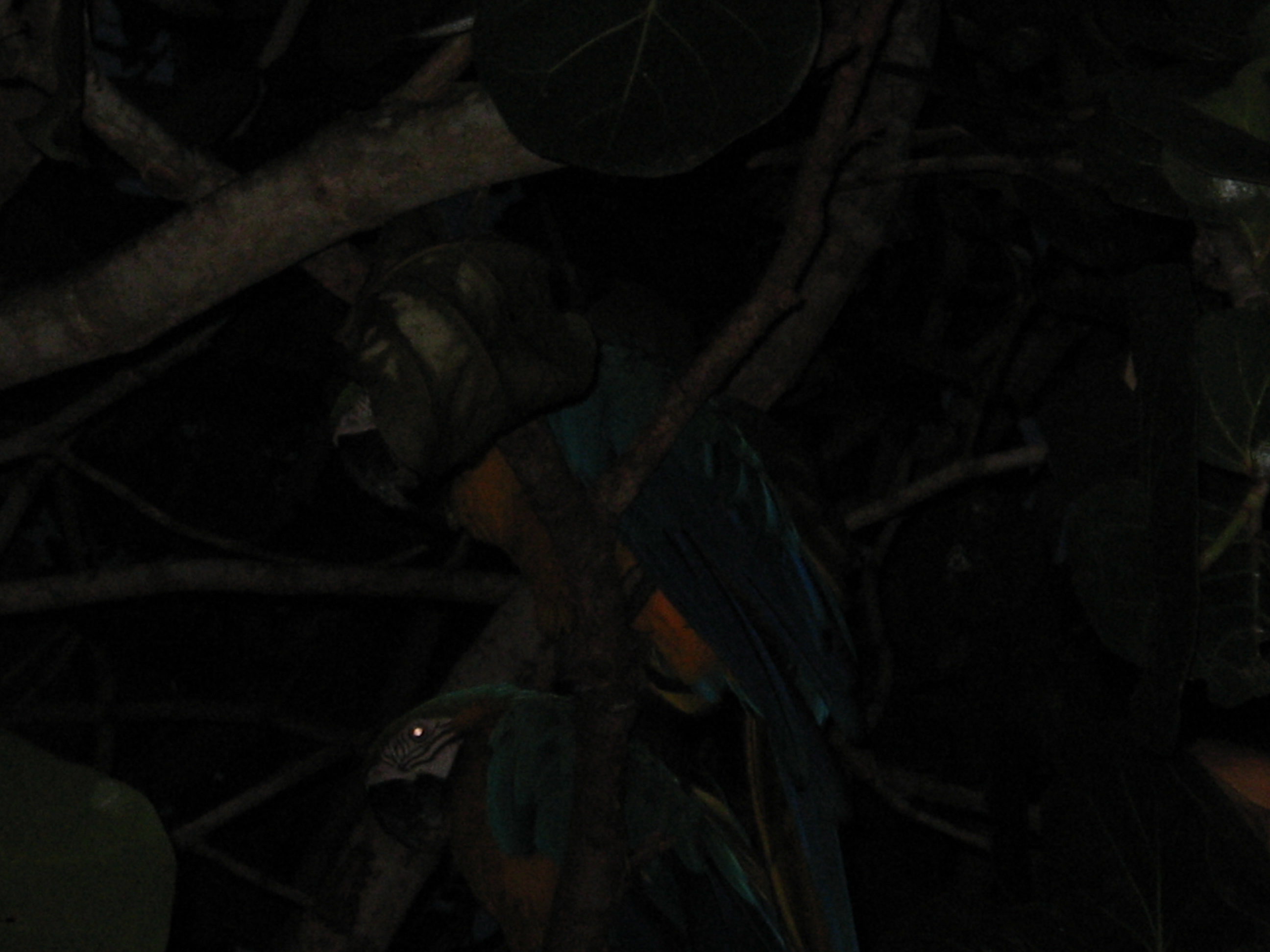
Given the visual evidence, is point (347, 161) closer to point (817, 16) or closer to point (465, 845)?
point (817, 16)

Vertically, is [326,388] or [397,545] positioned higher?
[326,388]

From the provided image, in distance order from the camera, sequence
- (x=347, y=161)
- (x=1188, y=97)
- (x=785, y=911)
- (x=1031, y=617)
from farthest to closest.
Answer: (x=1031, y=617) → (x=785, y=911) → (x=347, y=161) → (x=1188, y=97)

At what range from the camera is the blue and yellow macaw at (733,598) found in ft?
2.35

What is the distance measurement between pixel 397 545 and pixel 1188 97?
4.13ft

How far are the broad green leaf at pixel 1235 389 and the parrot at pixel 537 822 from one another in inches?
17.8

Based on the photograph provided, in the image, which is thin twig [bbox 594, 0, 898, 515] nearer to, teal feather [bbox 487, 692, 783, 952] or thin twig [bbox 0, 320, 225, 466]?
teal feather [bbox 487, 692, 783, 952]

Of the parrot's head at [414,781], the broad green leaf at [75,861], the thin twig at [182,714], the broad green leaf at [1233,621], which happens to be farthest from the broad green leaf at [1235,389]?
the thin twig at [182,714]

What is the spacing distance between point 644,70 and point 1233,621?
0.34m

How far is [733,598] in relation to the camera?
32.4 inches

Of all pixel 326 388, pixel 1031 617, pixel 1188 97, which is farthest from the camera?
pixel 326 388

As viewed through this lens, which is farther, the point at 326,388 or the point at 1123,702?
the point at 326,388

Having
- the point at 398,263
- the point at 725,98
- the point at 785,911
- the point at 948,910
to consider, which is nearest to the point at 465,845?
the point at 785,911

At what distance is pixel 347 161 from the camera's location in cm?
54

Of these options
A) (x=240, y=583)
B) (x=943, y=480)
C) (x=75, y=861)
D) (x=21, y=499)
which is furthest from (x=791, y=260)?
(x=21, y=499)
